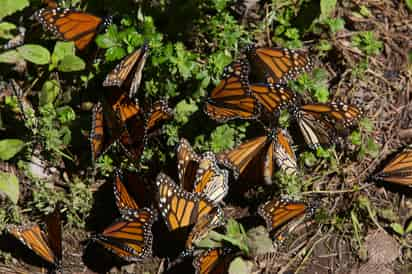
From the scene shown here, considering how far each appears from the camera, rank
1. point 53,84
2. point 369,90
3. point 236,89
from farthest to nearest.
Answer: point 369,90 → point 53,84 → point 236,89

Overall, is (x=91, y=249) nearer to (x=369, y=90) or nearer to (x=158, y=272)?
(x=158, y=272)

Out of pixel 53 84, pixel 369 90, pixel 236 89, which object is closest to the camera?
pixel 236 89

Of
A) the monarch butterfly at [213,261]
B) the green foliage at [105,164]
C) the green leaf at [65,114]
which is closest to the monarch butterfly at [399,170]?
the monarch butterfly at [213,261]

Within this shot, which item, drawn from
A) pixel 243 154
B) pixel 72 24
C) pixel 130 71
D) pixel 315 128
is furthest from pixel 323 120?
pixel 72 24

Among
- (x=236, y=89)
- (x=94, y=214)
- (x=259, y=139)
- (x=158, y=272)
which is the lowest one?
(x=158, y=272)

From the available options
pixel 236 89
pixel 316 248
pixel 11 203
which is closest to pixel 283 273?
pixel 316 248

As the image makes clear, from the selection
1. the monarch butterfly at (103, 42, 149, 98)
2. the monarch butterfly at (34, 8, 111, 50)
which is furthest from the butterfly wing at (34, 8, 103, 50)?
the monarch butterfly at (103, 42, 149, 98)
